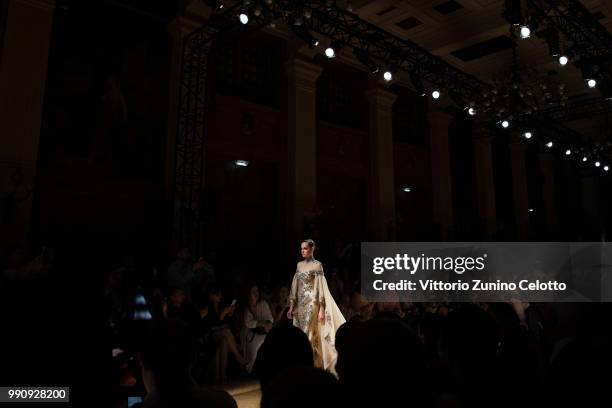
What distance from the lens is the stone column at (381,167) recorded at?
13953 millimetres

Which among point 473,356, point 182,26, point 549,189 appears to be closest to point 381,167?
point 182,26

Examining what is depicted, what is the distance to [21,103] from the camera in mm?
7977

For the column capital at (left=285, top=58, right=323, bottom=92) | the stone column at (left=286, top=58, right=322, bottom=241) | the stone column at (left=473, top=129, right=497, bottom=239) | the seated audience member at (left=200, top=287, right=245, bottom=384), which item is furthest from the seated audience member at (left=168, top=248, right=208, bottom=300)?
the stone column at (left=473, top=129, right=497, bottom=239)

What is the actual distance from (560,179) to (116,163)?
21206 mm

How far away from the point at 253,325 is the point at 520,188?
648 inches

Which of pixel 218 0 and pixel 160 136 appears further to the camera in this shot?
pixel 160 136

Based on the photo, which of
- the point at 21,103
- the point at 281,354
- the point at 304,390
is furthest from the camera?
the point at 21,103

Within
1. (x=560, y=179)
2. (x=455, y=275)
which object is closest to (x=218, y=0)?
(x=455, y=275)

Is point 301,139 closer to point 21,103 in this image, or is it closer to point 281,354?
point 21,103

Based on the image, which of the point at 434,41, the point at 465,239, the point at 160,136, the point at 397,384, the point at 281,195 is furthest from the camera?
the point at 465,239

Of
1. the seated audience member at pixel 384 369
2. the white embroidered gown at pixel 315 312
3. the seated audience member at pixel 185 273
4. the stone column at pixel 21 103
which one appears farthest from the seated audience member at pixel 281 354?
the stone column at pixel 21 103

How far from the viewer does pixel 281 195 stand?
40.0ft

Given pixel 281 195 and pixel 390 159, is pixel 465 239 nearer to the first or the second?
pixel 390 159

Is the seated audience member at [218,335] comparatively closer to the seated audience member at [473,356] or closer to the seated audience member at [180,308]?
the seated audience member at [180,308]
